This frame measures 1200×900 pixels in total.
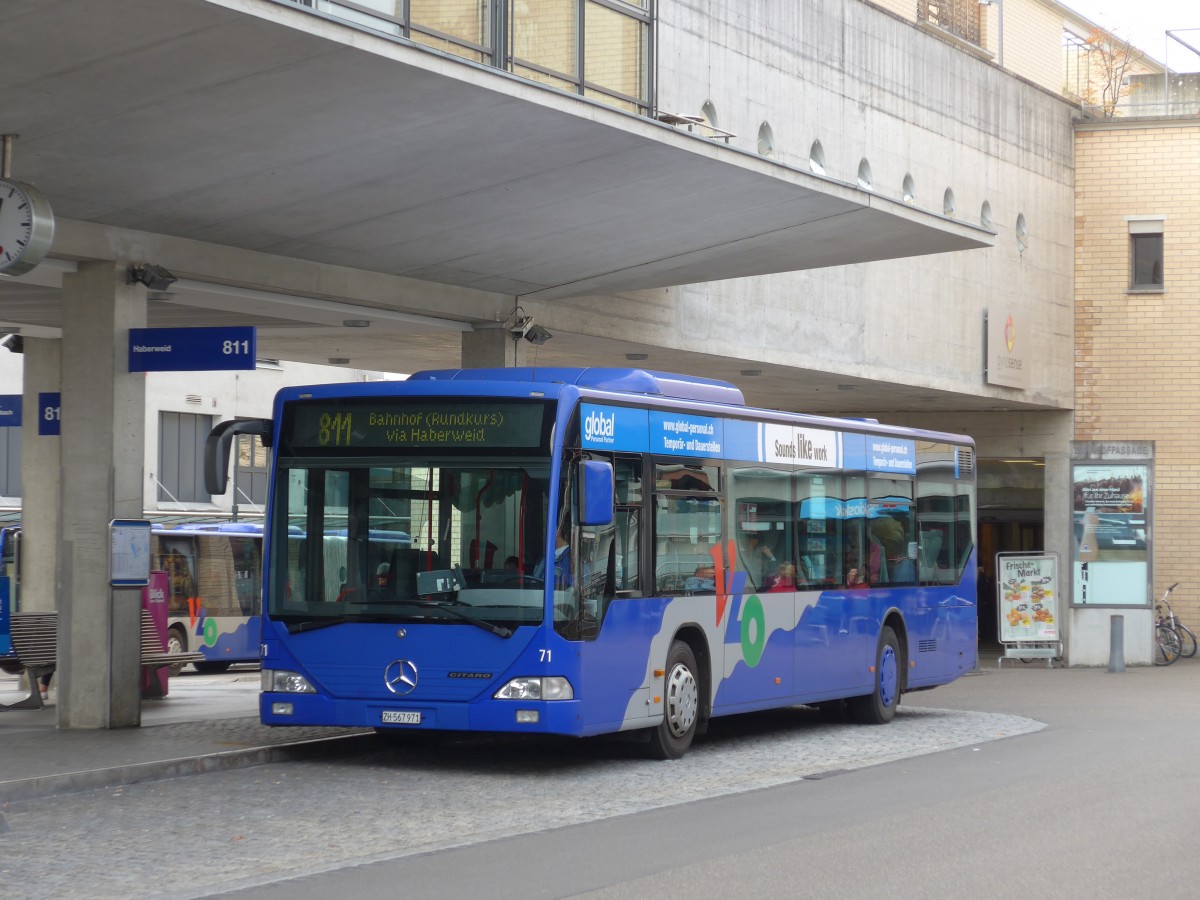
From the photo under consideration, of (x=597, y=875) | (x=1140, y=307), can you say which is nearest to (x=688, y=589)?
(x=597, y=875)

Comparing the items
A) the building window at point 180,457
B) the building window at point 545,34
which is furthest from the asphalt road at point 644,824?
the building window at point 180,457

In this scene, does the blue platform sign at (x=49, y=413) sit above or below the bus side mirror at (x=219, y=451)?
above

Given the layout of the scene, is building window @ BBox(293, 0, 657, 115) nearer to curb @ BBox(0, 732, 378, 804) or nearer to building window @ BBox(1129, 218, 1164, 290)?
curb @ BBox(0, 732, 378, 804)

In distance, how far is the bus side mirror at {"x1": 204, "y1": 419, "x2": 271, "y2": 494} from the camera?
42.5 ft

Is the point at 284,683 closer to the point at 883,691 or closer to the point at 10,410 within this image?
the point at 883,691

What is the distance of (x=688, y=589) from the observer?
558 inches

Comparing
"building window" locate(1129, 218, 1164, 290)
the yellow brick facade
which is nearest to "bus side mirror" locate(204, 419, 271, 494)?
the yellow brick facade

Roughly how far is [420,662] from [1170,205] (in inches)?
870

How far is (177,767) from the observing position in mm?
12508

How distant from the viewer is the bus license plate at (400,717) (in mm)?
12695

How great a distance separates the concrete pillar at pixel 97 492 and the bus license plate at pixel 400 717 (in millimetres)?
3105

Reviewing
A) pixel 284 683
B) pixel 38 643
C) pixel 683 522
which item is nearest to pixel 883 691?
pixel 683 522

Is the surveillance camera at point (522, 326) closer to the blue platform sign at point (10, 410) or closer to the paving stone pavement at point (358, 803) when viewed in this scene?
the paving stone pavement at point (358, 803)

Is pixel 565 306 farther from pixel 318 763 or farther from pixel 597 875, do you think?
pixel 597 875
